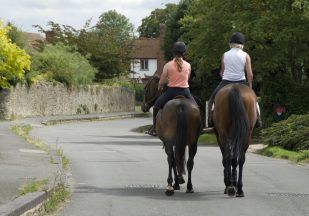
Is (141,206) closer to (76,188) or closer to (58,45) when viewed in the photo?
(76,188)

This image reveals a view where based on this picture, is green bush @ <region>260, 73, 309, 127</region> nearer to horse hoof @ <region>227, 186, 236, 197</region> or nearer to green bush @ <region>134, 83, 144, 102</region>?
horse hoof @ <region>227, 186, 236, 197</region>

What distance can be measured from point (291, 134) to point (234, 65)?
12.9 metres

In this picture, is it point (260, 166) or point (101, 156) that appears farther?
point (101, 156)

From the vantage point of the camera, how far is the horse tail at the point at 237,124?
12.6 m

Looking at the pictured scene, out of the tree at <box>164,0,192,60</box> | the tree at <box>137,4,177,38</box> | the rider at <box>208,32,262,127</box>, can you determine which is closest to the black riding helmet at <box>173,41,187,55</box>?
the rider at <box>208,32,262,127</box>

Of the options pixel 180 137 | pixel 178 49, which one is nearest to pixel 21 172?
pixel 180 137

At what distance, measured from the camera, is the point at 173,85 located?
13.5 meters

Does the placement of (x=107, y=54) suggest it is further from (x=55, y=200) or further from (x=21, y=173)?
(x=55, y=200)

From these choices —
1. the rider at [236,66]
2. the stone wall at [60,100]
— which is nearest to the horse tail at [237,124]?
the rider at [236,66]

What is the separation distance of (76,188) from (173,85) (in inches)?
92.1

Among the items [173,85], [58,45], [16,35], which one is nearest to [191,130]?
[173,85]

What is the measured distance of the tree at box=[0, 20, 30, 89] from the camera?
45.3 metres

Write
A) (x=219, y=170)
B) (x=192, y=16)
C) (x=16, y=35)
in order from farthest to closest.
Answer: (x=16, y=35) < (x=192, y=16) < (x=219, y=170)

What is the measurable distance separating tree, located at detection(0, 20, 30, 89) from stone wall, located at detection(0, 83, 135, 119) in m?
2.18
